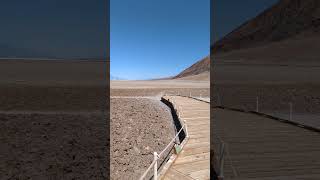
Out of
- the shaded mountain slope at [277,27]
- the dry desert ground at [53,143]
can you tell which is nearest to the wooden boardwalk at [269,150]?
the dry desert ground at [53,143]

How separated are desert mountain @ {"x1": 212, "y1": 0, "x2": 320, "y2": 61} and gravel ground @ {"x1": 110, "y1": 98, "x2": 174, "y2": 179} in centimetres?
5511

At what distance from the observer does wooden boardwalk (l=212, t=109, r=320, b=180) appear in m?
5.84

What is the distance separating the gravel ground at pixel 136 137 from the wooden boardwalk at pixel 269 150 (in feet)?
9.59

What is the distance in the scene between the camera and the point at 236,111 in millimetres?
13539

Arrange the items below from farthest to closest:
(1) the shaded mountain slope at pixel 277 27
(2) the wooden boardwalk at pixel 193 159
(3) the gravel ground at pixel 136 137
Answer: (1) the shaded mountain slope at pixel 277 27, (3) the gravel ground at pixel 136 137, (2) the wooden boardwalk at pixel 193 159

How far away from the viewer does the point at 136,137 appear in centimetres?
1329

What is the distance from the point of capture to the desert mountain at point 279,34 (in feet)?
235

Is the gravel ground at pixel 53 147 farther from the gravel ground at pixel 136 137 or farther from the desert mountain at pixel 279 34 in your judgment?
the desert mountain at pixel 279 34

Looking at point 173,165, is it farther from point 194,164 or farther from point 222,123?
point 222,123

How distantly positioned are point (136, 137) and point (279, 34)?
8595cm

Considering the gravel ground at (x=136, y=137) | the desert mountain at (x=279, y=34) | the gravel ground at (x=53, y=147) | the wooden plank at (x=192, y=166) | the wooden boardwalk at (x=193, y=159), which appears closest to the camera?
the wooden boardwalk at (x=193, y=159)

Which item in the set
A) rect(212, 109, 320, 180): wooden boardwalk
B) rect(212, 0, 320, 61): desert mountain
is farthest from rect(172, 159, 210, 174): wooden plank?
rect(212, 0, 320, 61): desert mountain

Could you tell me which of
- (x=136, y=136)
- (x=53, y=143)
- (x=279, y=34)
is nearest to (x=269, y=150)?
(x=136, y=136)

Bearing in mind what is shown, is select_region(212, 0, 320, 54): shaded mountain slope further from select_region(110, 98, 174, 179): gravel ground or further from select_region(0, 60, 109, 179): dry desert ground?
select_region(0, 60, 109, 179): dry desert ground
